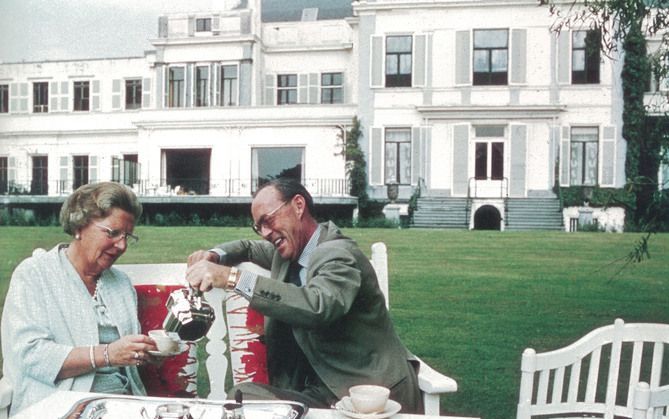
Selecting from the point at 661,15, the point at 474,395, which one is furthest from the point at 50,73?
the point at 661,15

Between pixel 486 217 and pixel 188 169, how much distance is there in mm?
1736

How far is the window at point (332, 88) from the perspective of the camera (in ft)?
21.3

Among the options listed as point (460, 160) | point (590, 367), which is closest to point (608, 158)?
point (460, 160)

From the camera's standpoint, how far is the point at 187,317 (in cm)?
117

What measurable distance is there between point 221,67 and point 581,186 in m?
5.06

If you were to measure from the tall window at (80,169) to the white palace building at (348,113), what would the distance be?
0.01 metres

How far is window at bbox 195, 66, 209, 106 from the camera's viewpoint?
20.3 feet

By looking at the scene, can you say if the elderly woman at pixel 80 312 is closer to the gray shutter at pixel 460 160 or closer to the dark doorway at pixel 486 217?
the dark doorway at pixel 486 217

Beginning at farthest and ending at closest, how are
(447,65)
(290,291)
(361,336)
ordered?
(447,65), (361,336), (290,291)

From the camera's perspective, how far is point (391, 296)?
285 centimetres

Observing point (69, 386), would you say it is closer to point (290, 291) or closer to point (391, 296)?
point (290, 291)

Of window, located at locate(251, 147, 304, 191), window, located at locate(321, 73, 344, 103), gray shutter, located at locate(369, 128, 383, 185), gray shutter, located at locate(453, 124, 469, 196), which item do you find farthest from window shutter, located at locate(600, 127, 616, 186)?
window, located at locate(321, 73, 344, 103)

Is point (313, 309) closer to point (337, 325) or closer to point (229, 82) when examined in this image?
point (337, 325)

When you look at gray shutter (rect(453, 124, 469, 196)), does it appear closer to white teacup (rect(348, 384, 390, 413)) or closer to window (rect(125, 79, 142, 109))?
window (rect(125, 79, 142, 109))
